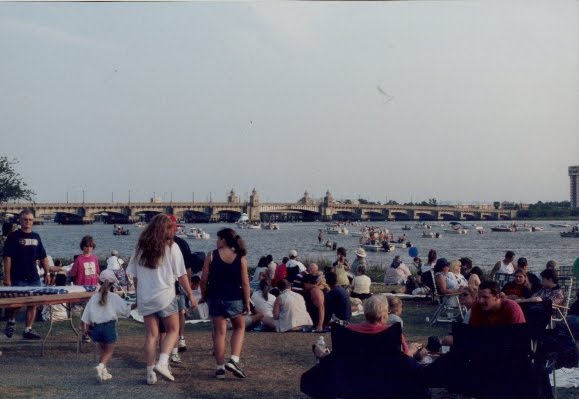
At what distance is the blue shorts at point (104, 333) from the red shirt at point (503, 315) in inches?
125

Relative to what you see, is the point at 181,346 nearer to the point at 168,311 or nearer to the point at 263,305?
the point at 168,311

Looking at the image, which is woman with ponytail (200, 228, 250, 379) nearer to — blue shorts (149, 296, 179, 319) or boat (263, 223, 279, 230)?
blue shorts (149, 296, 179, 319)

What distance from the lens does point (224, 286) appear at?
263 inches

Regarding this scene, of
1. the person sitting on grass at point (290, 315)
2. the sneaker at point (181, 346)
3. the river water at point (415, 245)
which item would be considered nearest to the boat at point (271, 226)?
the river water at point (415, 245)

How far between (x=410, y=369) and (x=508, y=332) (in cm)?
70

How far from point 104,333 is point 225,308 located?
3.69 ft

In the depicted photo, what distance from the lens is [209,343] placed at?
28.5 ft

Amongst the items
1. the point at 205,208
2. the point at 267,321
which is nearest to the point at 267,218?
the point at 205,208

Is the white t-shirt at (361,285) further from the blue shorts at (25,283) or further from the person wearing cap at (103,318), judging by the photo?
the person wearing cap at (103,318)

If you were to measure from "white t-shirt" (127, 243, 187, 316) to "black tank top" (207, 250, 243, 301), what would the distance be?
1.05ft

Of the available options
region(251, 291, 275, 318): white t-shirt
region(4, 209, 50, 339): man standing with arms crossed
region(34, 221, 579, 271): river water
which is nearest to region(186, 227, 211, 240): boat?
region(34, 221, 579, 271): river water

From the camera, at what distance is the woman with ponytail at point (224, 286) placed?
6.70 metres

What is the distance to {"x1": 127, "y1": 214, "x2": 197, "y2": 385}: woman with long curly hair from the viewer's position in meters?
6.42

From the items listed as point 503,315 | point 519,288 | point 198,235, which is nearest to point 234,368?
point 503,315
